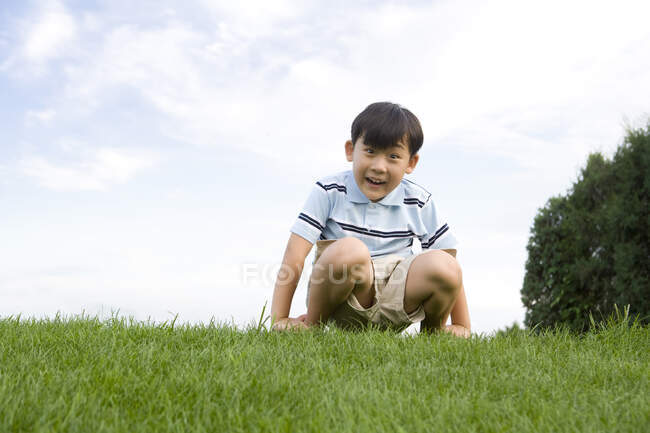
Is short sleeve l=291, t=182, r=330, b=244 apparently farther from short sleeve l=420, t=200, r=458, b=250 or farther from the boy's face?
short sleeve l=420, t=200, r=458, b=250

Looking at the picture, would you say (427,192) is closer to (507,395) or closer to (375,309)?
(375,309)

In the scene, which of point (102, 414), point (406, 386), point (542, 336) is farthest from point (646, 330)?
point (102, 414)

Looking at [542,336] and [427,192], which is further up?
[427,192]

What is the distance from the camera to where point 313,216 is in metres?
3.96

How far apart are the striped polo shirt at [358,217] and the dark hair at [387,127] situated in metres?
0.34

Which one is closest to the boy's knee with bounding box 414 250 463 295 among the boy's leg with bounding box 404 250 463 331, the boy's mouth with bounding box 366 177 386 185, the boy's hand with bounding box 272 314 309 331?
the boy's leg with bounding box 404 250 463 331

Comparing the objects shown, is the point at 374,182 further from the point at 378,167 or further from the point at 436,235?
the point at 436,235

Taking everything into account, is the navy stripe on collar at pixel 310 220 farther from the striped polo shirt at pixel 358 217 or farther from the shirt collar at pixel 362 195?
the shirt collar at pixel 362 195

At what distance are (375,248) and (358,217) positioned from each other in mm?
252

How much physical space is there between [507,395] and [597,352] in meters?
1.38

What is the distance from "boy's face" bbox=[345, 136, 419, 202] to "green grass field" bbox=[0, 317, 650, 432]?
41.2 inches

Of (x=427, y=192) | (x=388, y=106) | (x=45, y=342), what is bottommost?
(x=45, y=342)

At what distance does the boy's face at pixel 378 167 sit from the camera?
3852 mm

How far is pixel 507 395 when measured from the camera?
8.00ft
